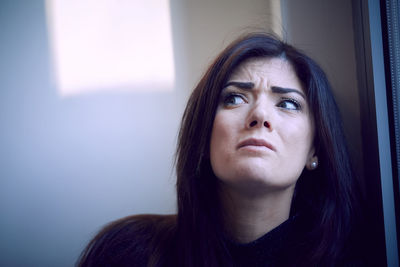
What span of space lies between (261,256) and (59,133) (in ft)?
3.32

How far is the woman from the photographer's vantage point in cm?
79

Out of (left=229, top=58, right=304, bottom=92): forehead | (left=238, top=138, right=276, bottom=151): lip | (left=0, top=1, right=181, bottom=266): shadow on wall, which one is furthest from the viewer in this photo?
(left=0, top=1, right=181, bottom=266): shadow on wall

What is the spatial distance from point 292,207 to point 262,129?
0.40 metres

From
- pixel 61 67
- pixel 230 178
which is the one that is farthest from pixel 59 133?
pixel 230 178

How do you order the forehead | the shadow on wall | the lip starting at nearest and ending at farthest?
the lip
the forehead
the shadow on wall

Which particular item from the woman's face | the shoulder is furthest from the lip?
the shoulder

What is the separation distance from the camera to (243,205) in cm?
90

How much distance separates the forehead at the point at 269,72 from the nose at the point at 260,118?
0.11 meters

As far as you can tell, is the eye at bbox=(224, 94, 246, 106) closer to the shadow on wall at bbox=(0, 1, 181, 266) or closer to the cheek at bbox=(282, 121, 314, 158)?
the cheek at bbox=(282, 121, 314, 158)

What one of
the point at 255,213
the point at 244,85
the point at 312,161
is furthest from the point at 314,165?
the point at 244,85

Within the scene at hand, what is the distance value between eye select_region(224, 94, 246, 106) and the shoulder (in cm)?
49

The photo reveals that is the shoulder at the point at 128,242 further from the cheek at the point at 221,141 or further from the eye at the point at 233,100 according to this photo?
the eye at the point at 233,100

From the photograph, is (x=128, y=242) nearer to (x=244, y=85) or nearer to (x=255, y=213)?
(x=255, y=213)

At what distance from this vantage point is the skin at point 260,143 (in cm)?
76
